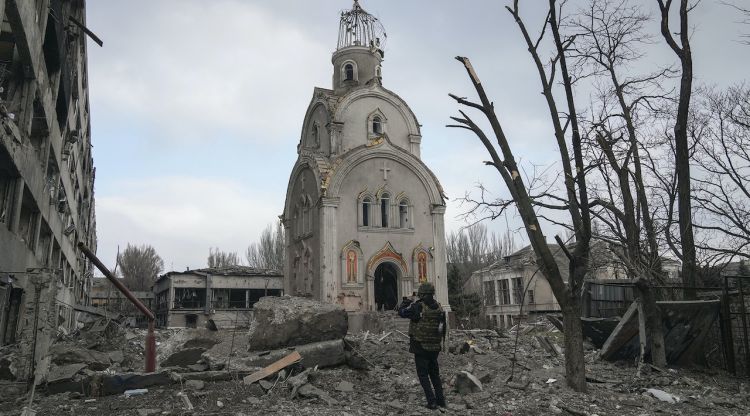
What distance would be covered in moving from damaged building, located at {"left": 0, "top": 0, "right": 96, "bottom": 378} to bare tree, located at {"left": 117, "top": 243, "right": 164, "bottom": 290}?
5559cm

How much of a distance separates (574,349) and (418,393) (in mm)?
2705

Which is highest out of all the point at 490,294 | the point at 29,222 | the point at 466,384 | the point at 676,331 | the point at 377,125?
the point at 377,125

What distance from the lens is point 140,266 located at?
75.8 metres

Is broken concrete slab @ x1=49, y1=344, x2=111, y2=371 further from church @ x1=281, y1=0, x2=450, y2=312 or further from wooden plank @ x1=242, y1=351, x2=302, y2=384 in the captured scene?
church @ x1=281, y1=0, x2=450, y2=312

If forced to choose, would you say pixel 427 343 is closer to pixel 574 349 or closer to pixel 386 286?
pixel 574 349

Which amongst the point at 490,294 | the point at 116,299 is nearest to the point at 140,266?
the point at 116,299

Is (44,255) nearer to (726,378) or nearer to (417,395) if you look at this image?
(417,395)

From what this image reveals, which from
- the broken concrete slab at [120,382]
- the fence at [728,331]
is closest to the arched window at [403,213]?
the fence at [728,331]

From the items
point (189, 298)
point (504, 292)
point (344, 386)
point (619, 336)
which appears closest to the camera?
point (344, 386)

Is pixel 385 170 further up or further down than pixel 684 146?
further up

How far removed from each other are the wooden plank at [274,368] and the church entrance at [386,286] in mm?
16008

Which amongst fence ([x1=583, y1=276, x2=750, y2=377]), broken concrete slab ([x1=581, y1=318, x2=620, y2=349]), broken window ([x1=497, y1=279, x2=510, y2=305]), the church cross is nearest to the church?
the church cross

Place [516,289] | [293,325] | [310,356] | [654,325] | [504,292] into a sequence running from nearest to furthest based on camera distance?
[310,356] < [293,325] < [654,325] < [516,289] < [504,292]

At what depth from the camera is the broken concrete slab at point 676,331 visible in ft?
36.0
